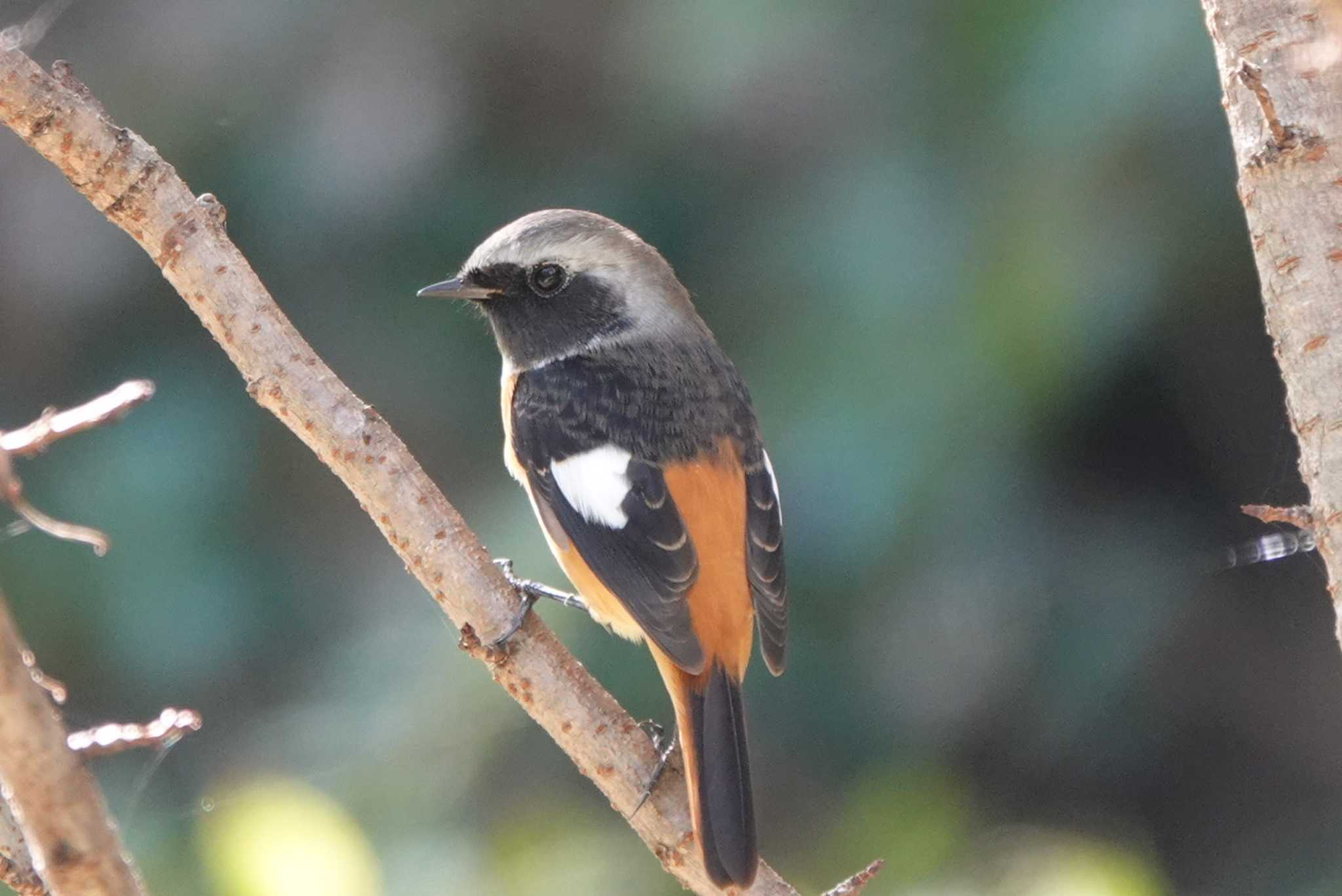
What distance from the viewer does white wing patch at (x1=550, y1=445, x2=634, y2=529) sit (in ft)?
8.89

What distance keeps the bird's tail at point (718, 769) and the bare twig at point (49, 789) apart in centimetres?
107

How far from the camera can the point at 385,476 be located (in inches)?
84.3

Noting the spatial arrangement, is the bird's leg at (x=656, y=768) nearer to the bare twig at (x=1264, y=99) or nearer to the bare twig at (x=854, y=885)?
the bare twig at (x=854, y=885)

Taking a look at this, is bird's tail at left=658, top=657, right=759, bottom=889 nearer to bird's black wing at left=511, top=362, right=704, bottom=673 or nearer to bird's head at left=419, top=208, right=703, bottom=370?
bird's black wing at left=511, top=362, right=704, bottom=673

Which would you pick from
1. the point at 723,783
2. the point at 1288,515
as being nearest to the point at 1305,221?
the point at 1288,515

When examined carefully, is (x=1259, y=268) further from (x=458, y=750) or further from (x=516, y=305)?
(x=458, y=750)

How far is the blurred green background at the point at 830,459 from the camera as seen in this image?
350cm

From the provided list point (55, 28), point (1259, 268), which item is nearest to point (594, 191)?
point (55, 28)

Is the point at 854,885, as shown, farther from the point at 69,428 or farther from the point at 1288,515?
the point at 69,428

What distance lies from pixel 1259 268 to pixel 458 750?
7.98 feet

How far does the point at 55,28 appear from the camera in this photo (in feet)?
15.9

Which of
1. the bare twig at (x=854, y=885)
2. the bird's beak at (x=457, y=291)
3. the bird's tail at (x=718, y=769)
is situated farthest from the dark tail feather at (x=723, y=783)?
the bird's beak at (x=457, y=291)

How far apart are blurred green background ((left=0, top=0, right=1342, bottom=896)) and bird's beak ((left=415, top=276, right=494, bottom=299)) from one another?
81 centimetres

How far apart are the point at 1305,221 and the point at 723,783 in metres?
1.06
